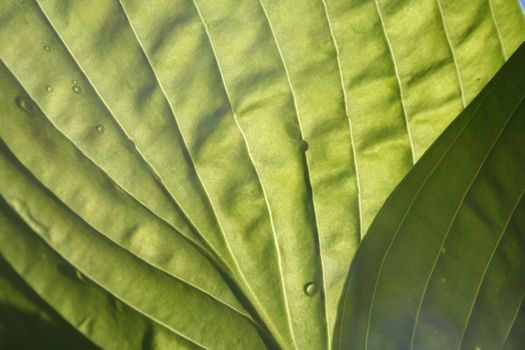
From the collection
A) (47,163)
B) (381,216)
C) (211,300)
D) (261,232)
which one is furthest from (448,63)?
(47,163)

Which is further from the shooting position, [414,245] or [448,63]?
[448,63]

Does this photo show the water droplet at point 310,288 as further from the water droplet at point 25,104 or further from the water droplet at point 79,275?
the water droplet at point 25,104

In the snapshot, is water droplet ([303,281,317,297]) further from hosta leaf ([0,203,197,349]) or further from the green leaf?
hosta leaf ([0,203,197,349])

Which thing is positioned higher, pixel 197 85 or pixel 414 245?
pixel 197 85

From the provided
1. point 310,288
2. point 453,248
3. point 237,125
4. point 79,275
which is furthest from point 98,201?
point 453,248

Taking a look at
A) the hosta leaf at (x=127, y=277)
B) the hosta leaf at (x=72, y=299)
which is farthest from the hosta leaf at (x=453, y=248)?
the hosta leaf at (x=72, y=299)

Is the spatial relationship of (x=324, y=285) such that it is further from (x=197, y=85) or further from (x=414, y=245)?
(x=197, y=85)

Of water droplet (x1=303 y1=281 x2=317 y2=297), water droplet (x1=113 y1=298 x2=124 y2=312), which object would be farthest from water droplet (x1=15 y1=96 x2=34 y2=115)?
water droplet (x1=303 y1=281 x2=317 y2=297)
